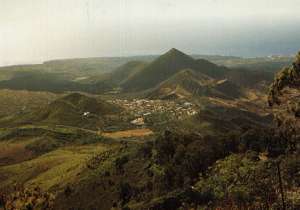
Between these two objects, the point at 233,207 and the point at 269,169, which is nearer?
the point at 233,207

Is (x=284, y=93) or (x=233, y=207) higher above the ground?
(x=284, y=93)

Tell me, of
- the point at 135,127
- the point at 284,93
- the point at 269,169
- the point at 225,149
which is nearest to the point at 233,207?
the point at 269,169

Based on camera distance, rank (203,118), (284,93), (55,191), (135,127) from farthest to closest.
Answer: (135,127) < (203,118) < (55,191) < (284,93)

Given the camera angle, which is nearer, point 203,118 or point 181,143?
point 181,143

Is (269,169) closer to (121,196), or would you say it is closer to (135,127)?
(121,196)

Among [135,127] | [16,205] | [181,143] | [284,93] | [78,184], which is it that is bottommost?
[135,127]

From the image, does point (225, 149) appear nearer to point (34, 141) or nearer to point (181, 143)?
point (181, 143)

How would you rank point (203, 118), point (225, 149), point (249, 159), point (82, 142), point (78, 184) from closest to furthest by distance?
point (249, 159) < point (225, 149) < point (78, 184) < point (82, 142) < point (203, 118)

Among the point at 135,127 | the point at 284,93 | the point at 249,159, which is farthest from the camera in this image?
the point at 135,127

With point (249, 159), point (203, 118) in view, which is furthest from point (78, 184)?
point (203, 118)
